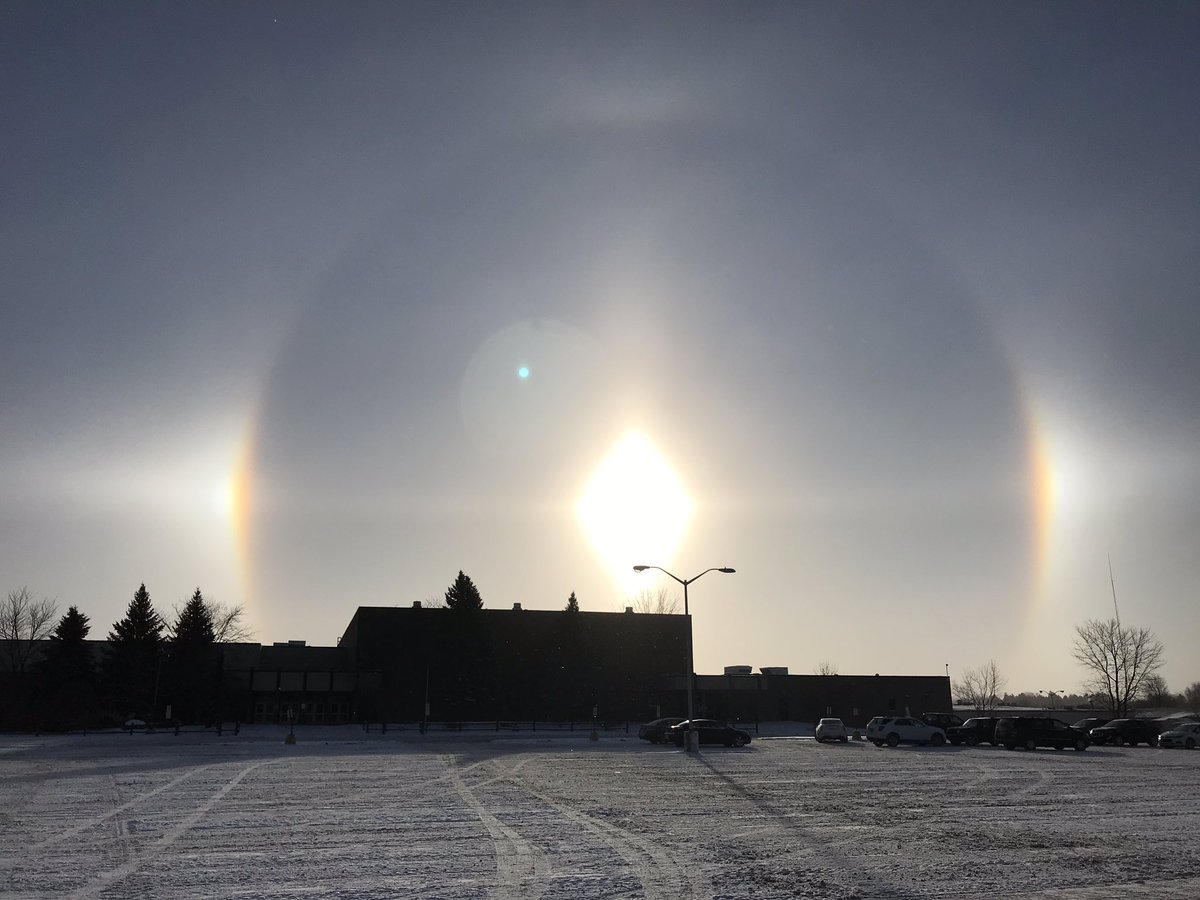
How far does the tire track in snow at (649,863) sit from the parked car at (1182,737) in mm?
42194

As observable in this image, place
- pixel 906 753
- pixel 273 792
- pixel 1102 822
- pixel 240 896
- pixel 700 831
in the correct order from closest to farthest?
1. pixel 240 896
2. pixel 700 831
3. pixel 1102 822
4. pixel 273 792
5. pixel 906 753

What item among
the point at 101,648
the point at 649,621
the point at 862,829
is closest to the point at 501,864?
the point at 862,829

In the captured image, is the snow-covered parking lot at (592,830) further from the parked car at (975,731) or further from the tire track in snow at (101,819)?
the parked car at (975,731)

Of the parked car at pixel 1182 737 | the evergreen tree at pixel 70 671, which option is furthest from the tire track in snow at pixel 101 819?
the evergreen tree at pixel 70 671

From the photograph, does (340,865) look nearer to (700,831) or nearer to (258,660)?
(700,831)

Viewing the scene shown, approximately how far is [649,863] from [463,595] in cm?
8091

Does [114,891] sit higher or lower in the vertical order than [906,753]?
higher

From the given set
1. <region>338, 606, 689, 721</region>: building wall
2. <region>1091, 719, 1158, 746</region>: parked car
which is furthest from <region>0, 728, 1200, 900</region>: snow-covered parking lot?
<region>338, 606, 689, 721</region>: building wall

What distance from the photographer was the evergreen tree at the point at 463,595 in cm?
9225

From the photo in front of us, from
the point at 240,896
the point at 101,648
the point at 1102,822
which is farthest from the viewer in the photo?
the point at 101,648

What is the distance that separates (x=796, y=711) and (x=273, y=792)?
80.3m

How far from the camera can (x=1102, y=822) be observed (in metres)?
18.2

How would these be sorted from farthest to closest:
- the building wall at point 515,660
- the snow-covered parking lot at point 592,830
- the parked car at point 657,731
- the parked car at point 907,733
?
the building wall at point 515,660, the parked car at point 657,731, the parked car at point 907,733, the snow-covered parking lot at point 592,830

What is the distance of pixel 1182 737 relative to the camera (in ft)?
159
